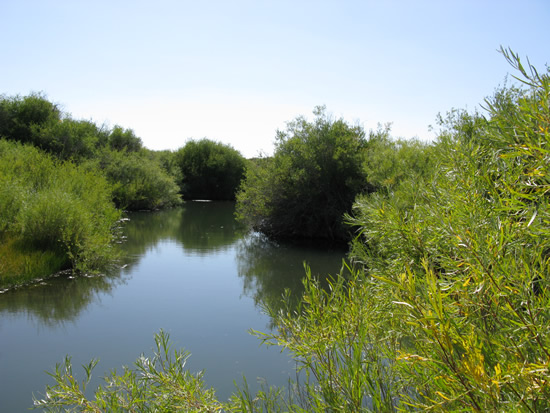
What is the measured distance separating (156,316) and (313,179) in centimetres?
967

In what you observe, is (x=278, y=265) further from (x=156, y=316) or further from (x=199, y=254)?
(x=156, y=316)

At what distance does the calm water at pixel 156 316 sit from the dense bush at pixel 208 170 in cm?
2916

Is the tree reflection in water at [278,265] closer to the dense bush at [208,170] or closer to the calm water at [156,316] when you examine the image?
the calm water at [156,316]

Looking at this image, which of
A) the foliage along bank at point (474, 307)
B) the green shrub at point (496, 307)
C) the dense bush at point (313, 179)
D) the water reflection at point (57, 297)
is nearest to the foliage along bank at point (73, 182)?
the water reflection at point (57, 297)

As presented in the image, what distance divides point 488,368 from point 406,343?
149 cm

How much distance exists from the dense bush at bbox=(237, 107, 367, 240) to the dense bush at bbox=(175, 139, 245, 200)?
26.6m

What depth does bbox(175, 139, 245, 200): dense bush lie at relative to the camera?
4350cm

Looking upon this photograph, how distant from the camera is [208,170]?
4375cm

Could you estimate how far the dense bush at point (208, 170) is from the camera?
143 feet

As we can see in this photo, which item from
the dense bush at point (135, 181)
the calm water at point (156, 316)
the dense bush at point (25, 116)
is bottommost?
the calm water at point (156, 316)

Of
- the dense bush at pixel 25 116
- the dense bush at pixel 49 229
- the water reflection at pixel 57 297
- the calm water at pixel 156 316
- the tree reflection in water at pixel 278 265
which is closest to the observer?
the calm water at pixel 156 316

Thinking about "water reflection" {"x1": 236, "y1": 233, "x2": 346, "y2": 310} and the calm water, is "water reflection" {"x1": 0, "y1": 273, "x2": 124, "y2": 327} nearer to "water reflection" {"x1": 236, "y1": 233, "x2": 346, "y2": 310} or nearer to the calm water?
the calm water

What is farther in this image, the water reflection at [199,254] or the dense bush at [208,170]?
the dense bush at [208,170]

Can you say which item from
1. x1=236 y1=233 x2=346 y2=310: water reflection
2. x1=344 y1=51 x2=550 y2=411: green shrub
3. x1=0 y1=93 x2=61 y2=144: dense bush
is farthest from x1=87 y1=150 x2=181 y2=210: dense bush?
x1=344 y1=51 x2=550 y2=411: green shrub
